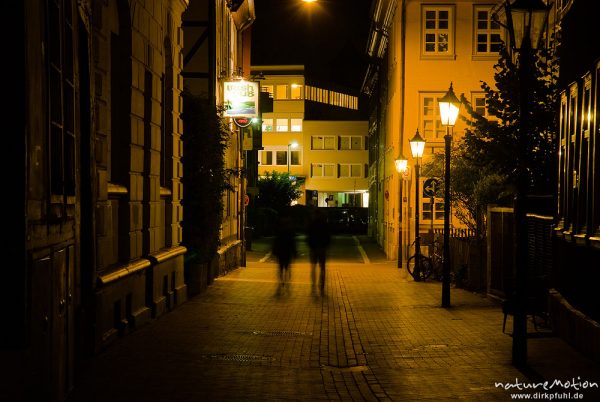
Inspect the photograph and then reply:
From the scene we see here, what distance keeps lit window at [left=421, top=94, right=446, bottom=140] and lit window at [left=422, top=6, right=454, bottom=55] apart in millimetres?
1998

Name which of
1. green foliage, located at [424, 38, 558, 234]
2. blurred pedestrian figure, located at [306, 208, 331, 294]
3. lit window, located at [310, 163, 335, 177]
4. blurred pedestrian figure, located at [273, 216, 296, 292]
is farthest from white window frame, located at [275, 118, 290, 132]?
green foliage, located at [424, 38, 558, 234]

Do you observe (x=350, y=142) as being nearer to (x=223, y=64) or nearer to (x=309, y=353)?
(x=223, y=64)

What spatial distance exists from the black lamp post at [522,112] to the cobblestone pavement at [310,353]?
0.43 meters

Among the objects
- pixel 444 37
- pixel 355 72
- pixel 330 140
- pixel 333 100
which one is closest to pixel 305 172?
pixel 330 140

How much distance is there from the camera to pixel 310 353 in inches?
450

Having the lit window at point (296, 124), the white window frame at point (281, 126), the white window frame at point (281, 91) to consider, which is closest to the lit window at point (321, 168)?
the lit window at point (296, 124)

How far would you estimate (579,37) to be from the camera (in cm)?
1186

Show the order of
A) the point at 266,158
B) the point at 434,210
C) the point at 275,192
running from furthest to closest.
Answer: the point at 266,158 → the point at 275,192 → the point at 434,210

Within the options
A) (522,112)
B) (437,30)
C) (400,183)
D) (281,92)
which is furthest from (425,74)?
(281,92)

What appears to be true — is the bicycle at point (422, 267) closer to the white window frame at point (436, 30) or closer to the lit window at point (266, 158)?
the white window frame at point (436, 30)

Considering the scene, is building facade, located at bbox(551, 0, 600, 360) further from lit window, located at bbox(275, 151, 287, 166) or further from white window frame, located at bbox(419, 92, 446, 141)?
lit window, located at bbox(275, 151, 287, 166)

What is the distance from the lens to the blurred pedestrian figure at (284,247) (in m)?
20.8

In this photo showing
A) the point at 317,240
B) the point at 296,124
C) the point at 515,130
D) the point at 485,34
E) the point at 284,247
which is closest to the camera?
the point at 515,130

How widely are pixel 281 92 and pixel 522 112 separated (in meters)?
72.1
